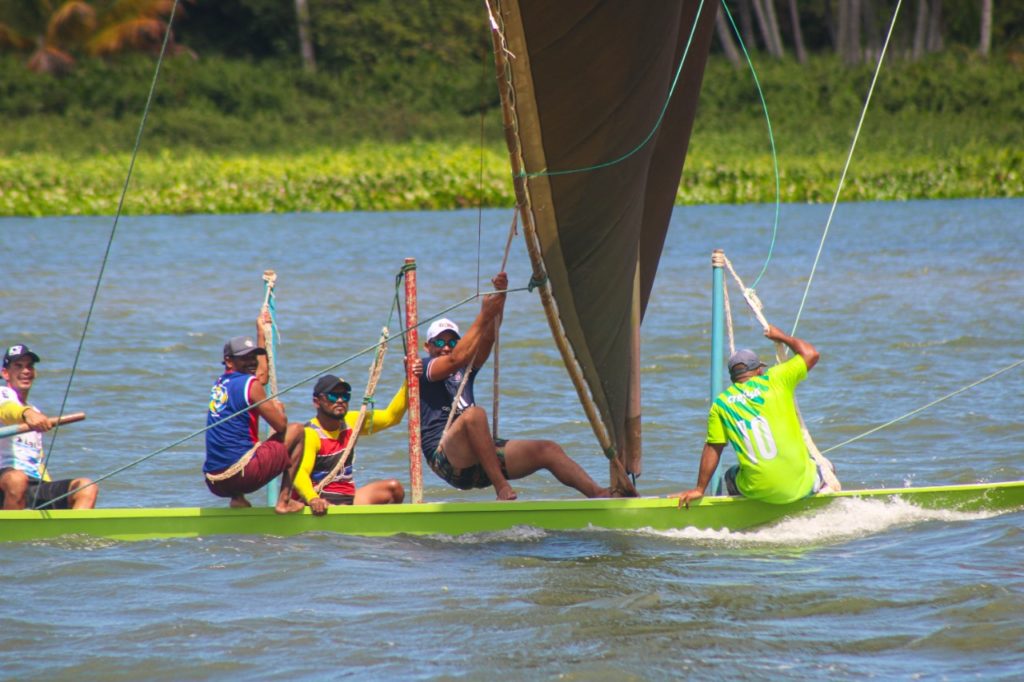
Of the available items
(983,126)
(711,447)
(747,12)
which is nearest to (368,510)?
(711,447)

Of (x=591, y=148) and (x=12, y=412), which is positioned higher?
(x=591, y=148)

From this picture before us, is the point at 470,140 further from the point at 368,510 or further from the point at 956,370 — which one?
the point at 368,510

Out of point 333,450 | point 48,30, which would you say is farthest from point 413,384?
point 48,30

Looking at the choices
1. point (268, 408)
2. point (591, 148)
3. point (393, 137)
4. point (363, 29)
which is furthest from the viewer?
point (363, 29)

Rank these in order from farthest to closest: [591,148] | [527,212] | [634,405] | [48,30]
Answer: [48,30] → [634,405] → [591,148] → [527,212]

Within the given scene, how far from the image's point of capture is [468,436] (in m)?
7.66

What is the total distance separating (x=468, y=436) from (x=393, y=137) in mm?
33776

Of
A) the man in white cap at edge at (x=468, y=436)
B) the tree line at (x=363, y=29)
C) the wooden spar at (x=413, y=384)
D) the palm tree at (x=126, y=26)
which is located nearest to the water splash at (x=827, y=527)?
the man in white cap at edge at (x=468, y=436)

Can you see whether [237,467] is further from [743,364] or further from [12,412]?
[743,364]

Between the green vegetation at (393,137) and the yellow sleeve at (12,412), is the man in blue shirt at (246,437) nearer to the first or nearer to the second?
the yellow sleeve at (12,412)

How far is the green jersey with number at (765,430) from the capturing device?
291 inches

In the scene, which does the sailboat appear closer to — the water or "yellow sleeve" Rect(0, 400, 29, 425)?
the water

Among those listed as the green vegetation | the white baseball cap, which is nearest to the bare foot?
the white baseball cap

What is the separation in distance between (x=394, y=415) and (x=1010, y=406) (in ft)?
20.6
